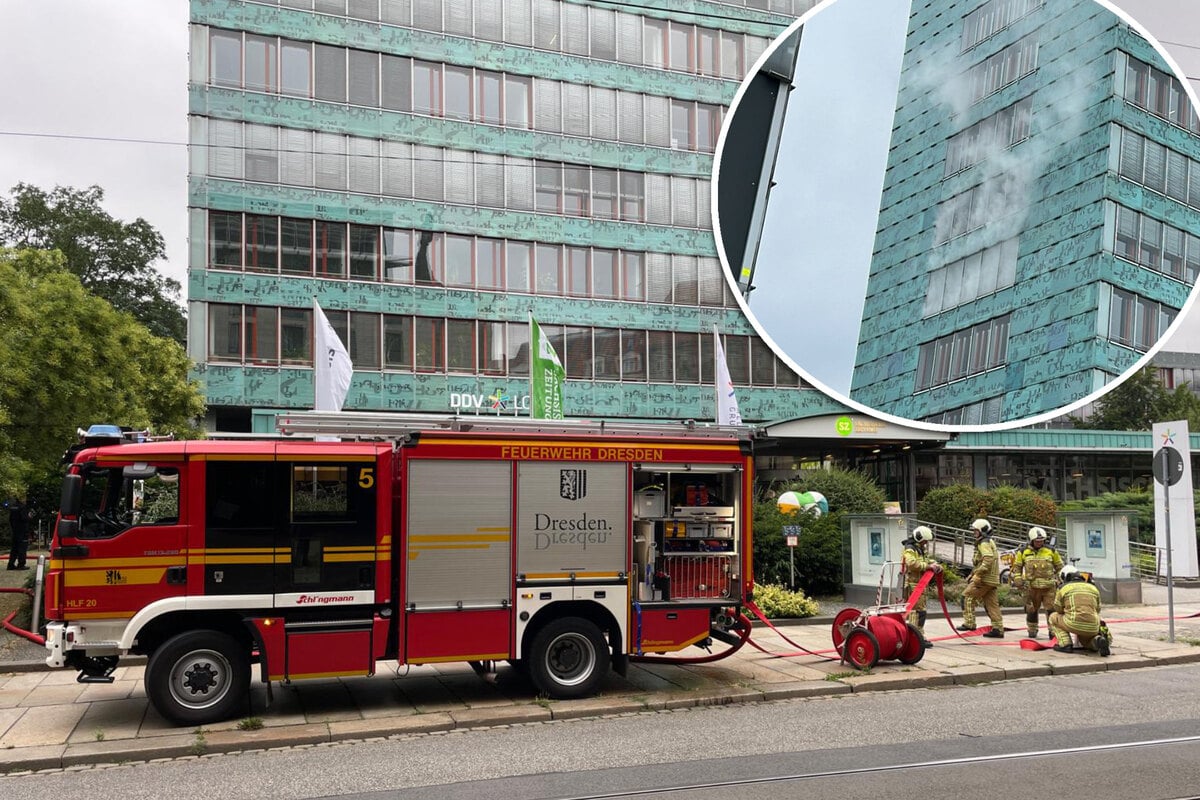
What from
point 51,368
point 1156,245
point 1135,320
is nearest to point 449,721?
point 51,368

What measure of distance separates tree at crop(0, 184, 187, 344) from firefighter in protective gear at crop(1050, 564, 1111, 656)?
158 feet

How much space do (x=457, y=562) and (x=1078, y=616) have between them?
872cm

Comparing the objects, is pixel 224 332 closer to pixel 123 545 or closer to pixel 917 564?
pixel 917 564

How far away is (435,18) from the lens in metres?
40.3

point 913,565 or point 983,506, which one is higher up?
point 983,506

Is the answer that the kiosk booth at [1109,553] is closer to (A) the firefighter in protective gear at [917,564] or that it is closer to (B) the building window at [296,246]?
(A) the firefighter in protective gear at [917,564]

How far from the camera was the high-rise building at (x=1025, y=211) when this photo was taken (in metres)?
52.9

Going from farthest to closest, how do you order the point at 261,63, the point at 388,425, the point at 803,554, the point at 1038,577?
the point at 261,63, the point at 803,554, the point at 1038,577, the point at 388,425

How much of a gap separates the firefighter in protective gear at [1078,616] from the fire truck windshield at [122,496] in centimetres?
1147

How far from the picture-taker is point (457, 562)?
1136 cm

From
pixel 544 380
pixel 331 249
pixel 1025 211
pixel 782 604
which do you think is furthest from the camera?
pixel 1025 211

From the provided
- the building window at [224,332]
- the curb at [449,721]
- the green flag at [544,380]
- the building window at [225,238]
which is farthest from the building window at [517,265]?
the curb at [449,721]

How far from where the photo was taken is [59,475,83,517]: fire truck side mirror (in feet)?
33.4

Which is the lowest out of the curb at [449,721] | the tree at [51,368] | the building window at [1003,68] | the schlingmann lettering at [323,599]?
the curb at [449,721]
